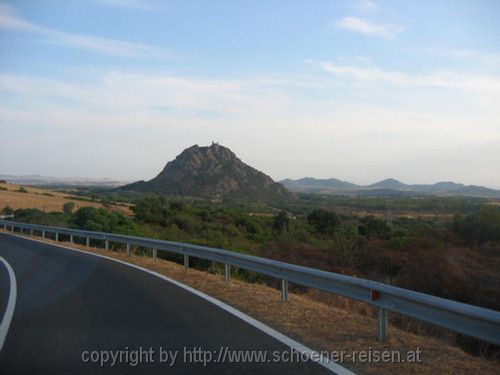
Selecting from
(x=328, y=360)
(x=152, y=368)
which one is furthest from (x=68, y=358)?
(x=328, y=360)

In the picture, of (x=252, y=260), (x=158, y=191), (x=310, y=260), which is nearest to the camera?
(x=252, y=260)

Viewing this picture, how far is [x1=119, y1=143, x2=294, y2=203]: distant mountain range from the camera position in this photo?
104 m

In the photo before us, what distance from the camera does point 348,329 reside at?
29.9ft

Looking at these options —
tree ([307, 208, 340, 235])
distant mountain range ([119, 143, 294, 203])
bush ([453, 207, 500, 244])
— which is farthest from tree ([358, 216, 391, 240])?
distant mountain range ([119, 143, 294, 203])

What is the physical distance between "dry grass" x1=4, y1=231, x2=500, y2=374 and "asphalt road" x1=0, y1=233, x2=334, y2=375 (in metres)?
0.56

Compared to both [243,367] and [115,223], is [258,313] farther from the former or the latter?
[115,223]

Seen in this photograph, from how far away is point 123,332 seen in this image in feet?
28.3

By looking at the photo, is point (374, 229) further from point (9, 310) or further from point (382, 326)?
point (382, 326)

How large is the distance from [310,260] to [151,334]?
16.8 metres

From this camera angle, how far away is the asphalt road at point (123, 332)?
6934 millimetres

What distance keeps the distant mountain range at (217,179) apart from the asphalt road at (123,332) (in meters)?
87.7

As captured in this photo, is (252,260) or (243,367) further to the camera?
(252,260)

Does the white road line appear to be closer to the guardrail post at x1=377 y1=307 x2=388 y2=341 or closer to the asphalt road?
the asphalt road

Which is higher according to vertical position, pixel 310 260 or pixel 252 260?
pixel 252 260
